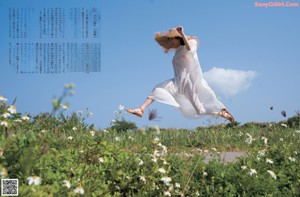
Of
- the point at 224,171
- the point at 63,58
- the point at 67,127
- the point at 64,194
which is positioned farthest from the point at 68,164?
the point at 63,58

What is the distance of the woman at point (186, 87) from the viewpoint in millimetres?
10914

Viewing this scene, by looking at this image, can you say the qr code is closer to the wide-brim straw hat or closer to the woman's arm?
the woman's arm

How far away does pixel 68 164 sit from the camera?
3727 mm

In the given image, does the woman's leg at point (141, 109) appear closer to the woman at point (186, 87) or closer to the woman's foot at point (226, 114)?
the woman at point (186, 87)

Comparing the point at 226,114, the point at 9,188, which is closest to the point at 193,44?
the point at 226,114

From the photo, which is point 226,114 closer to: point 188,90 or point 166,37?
point 188,90

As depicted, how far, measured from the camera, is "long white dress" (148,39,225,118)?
35.9ft

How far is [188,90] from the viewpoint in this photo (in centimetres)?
1120

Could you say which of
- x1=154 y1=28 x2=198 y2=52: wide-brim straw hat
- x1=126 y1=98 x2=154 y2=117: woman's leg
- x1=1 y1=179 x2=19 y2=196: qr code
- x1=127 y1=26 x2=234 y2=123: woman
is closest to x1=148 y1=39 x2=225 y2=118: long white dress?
x1=127 y1=26 x2=234 y2=123: woman

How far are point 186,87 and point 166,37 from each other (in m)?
1.40

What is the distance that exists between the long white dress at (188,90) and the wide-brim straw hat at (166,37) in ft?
0.94

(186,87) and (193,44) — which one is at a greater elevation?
(193,44)

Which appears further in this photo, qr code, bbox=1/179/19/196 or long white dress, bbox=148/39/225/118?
long white dress, bbox=148/39/225/118

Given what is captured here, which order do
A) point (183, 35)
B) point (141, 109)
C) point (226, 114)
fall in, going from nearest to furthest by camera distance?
point (183, 35) → point (141, 109) → point (226, 114)
